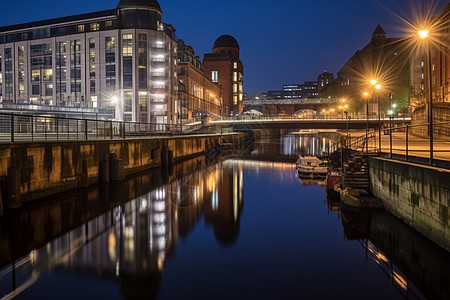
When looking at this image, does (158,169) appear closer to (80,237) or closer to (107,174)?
(107,174)

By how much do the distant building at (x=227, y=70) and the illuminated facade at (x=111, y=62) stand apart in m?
59.5

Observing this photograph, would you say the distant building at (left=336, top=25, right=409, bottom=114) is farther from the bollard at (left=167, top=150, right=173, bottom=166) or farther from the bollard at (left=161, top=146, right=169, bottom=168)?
the bollard at (left=161, top=146, right=169, bottom=168)

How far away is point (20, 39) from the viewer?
84.2 metres

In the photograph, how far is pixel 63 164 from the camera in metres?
22.2

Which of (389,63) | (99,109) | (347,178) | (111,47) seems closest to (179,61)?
(111,47)

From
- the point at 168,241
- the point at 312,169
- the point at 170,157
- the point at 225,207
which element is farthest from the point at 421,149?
the point at 170,157

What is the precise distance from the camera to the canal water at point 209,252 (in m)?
10.3

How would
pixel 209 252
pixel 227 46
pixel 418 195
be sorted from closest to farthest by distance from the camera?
1. pixel 418 195
2. pixel 209 252
3. pixel 227 46

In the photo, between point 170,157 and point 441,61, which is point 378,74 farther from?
point 170,157

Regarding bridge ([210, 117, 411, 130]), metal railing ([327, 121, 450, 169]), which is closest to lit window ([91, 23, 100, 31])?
bridge ([210, 117, 411, 130])

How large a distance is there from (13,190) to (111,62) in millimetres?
62004

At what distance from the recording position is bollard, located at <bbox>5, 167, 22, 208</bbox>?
1705cm

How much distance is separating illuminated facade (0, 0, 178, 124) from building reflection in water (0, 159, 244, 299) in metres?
52.0

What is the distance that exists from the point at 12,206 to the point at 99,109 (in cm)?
5498
